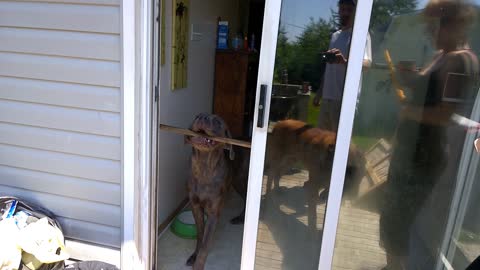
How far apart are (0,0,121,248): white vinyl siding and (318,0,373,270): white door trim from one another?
3.98 ft

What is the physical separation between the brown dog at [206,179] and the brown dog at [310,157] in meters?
0.56

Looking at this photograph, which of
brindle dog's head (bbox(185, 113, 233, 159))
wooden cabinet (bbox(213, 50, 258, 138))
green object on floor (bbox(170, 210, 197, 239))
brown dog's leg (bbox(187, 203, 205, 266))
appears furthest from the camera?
wooden cabinet (bbox(213, 50, 258, 138))

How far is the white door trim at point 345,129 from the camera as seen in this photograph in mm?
1401

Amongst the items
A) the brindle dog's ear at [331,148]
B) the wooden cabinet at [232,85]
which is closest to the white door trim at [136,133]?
the brindle dog's ear at [331,148]

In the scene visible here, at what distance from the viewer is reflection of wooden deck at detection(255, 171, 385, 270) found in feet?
5.36

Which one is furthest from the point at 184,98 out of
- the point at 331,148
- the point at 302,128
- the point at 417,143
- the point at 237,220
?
the point at 417,143

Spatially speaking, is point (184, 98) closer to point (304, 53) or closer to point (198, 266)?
Result: point (198, 266)

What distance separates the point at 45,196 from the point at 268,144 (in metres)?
1.52

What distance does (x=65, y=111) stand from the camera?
1.94 meters

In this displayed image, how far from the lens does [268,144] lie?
1.63m

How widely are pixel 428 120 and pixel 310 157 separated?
56 cm

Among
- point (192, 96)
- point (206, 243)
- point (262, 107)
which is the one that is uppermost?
point (262, 107)

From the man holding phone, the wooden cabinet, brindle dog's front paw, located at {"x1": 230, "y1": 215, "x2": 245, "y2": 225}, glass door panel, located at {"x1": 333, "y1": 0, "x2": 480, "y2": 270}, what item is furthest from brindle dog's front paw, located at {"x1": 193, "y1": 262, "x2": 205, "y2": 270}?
the wooden cabinet

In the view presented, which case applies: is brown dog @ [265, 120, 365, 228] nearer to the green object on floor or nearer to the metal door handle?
the metal door handle
